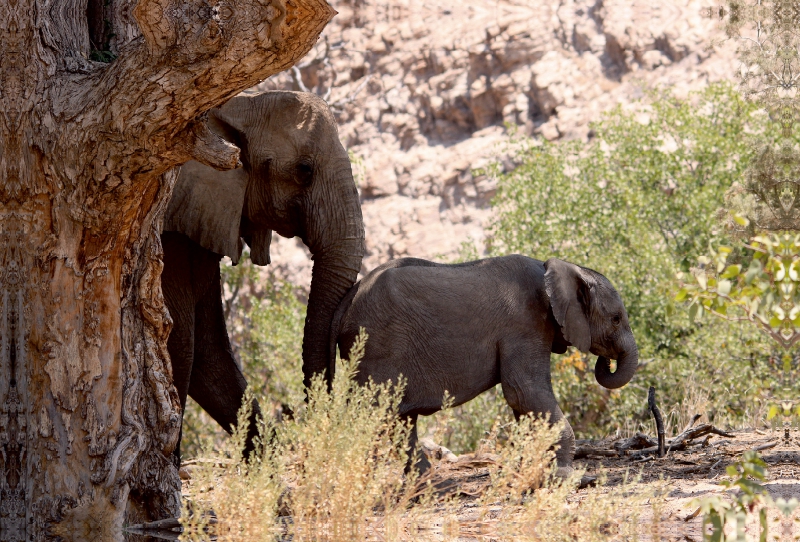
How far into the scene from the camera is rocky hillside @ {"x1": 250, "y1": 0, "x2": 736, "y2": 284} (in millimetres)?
22719

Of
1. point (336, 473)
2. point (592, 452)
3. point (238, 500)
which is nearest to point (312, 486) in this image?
point (336, 473)

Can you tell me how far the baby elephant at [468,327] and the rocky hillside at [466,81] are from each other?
14992mm

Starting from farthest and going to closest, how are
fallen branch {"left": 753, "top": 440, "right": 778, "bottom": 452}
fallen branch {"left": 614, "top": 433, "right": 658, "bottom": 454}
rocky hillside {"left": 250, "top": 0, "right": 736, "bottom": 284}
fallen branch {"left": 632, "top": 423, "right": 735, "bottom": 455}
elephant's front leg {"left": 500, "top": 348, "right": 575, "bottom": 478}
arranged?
rocky hillside {"left": 250, "top": 0, "right": 736, "bottom": 284}
fallen branch {"left": 614, "top": 433, "right": 658, "bottom": 454}
fallen branch {"left": 632, "top": 423, "right": 735, "bottom": 455}
fallen branch {"left": 753, "top": 440, "right": 778, "bottom": 452}
elephant's front leg {"left": 500, "top": 348, "right": 575, "bottom": 478}

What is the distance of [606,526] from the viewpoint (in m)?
5.11

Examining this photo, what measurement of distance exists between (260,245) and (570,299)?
6.75 feet

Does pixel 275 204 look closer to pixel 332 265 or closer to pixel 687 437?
pixel 332 265

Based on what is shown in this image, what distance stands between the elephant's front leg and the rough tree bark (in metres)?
2.50

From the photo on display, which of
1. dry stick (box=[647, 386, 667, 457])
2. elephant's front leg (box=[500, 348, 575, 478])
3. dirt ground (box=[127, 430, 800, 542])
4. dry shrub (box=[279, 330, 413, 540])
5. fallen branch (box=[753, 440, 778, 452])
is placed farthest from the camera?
dry stick (box=[647, 386, 667, 457])

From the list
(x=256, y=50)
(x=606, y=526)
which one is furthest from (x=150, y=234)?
(x=606, y=526)

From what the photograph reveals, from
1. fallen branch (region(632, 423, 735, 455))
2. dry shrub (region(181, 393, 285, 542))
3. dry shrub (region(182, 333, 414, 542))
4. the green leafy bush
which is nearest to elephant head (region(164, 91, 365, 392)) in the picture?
dry shrub (region(182, 333, 414, 542))

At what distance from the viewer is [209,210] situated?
22.1ft

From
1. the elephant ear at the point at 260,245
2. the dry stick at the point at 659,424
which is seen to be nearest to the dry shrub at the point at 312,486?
the elephant ear at the point at 260,245

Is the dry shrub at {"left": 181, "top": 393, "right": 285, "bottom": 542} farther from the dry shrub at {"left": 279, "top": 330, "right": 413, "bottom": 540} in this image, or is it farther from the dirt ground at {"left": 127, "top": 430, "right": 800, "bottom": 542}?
the dirt ground at {"left": 127, "top": 430, "right": 800, "bottom": 542}

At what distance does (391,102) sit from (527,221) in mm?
10069
